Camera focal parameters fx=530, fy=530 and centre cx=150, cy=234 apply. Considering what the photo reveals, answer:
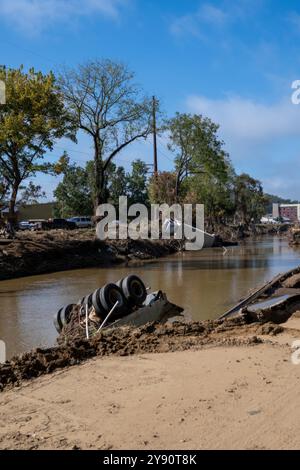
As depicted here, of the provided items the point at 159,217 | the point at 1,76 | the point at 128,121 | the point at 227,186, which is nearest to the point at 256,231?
the point at 227,186

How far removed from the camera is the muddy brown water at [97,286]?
1424 cm

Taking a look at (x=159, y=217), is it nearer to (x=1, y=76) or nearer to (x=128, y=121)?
(x=128, y=121)

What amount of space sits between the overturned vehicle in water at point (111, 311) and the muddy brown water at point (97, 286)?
1022mm

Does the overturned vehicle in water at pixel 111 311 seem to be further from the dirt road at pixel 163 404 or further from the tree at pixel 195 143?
the tree at pixel 195 143

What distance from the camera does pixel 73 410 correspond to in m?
6.24

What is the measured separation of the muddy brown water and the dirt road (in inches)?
176

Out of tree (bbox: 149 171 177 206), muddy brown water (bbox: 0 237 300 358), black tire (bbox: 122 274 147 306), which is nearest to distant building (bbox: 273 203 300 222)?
tree (bbox: 149 171 177 206)

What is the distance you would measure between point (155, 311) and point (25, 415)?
6.75 meters

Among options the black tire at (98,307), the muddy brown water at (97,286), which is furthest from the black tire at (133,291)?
the muddy brown water at (97,286)

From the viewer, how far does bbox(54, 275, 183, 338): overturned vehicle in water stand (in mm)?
11312

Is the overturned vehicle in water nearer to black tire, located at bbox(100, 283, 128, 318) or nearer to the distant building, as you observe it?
black tire, located at bbox(100, 283, 128, 318)

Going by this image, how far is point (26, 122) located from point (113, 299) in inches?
931

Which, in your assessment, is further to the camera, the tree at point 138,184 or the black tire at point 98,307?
the tree at point 138,184

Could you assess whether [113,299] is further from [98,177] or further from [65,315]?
[98,177]
